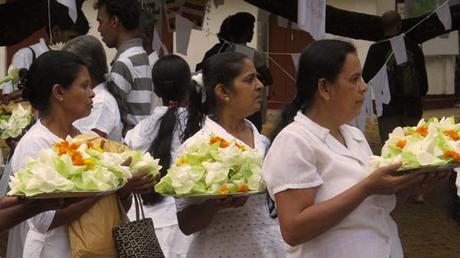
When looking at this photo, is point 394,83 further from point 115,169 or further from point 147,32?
point 115,169

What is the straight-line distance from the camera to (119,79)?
6738mm

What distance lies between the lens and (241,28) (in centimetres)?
986

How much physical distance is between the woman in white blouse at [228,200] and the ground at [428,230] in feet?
11.1

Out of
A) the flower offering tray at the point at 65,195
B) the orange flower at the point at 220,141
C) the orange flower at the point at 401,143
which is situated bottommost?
the orange flower at the point at 220,141

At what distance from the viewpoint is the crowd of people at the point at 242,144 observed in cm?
369

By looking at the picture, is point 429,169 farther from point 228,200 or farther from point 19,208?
point 19,208

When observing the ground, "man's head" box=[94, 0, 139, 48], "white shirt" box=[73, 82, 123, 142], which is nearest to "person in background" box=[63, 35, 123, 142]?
"white shirt" box=[73, 82, 123, 142]

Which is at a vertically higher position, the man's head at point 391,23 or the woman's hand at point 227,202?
the woman's hand at point 227,202

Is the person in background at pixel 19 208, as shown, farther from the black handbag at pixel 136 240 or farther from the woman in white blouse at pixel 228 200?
the woman in white blouse at pixel 228 200

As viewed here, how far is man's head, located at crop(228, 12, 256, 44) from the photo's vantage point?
9812 millimetres

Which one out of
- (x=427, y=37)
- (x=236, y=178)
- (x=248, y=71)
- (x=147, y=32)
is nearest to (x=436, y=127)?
(x=236, y=178)

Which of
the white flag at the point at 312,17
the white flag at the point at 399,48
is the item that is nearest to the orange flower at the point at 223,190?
the white flag at the point at 312,17

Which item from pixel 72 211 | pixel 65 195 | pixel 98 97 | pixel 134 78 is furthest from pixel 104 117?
pixel 65 195

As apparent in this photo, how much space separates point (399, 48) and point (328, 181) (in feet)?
22.3
